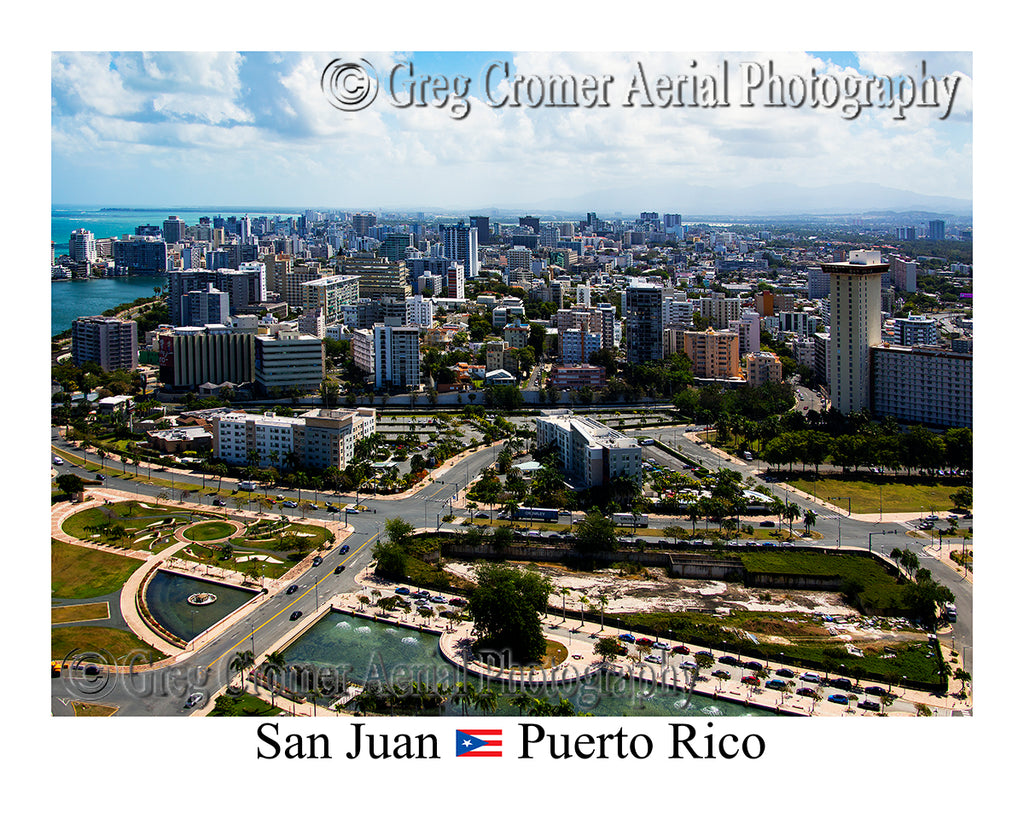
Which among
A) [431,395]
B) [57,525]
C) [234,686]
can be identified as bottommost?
[234,686]

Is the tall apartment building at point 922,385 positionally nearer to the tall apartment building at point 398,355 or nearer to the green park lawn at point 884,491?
the green park lawn at point 884,491

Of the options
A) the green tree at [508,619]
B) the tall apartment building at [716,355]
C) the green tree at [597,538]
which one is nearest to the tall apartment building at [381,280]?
the tall apartment building at [716,355]

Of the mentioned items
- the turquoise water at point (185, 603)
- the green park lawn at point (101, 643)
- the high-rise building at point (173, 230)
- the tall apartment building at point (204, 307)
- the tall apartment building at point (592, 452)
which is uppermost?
the high-rise building at point (173, 230)

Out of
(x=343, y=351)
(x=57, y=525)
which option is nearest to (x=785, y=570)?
(x=57, y=525)

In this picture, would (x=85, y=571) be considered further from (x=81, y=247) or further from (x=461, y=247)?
(x=81, y=247)

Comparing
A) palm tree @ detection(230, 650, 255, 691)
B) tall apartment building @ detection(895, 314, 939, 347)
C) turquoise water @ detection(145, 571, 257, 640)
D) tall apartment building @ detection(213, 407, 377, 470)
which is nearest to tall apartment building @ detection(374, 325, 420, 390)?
tall apartment building @ detection(213, 407, 377, 470)

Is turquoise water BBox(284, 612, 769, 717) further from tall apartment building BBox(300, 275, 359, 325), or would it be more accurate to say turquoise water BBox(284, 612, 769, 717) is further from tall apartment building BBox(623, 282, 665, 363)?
tall apartment building BBox(300, 275, 359, 325)
